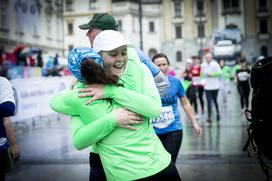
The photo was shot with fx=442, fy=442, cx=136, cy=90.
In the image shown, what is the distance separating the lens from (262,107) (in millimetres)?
3010

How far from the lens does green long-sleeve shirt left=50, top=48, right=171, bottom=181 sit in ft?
7.11

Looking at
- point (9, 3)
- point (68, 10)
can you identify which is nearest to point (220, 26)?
point (68, 10)

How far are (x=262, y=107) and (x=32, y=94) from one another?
8.99 m

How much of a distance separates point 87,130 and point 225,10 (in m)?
58.9

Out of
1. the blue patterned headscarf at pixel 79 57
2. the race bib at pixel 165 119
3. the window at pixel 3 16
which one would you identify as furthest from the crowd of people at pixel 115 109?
Result: the window at pixel 3 16

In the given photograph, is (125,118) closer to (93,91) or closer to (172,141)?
(93,91)

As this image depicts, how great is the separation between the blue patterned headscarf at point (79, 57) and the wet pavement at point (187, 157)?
3.76 m

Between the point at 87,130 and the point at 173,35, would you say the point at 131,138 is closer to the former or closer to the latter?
the point at 87,130

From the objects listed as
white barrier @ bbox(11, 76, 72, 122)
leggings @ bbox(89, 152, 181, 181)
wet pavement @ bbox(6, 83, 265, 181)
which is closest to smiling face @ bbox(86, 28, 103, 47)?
leggings @ bbox(89, 152, 181, 181)

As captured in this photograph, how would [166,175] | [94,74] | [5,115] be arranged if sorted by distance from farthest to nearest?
[5,115] → [166,175] → [94,74]

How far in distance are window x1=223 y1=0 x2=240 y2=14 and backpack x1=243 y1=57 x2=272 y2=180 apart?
5757cm

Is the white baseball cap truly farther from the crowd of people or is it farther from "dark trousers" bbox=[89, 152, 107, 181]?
"dark trousers" bbox=[89, 152, 107, 181]

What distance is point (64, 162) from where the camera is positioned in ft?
22.8

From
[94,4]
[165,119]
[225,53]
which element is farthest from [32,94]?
[225,53]
